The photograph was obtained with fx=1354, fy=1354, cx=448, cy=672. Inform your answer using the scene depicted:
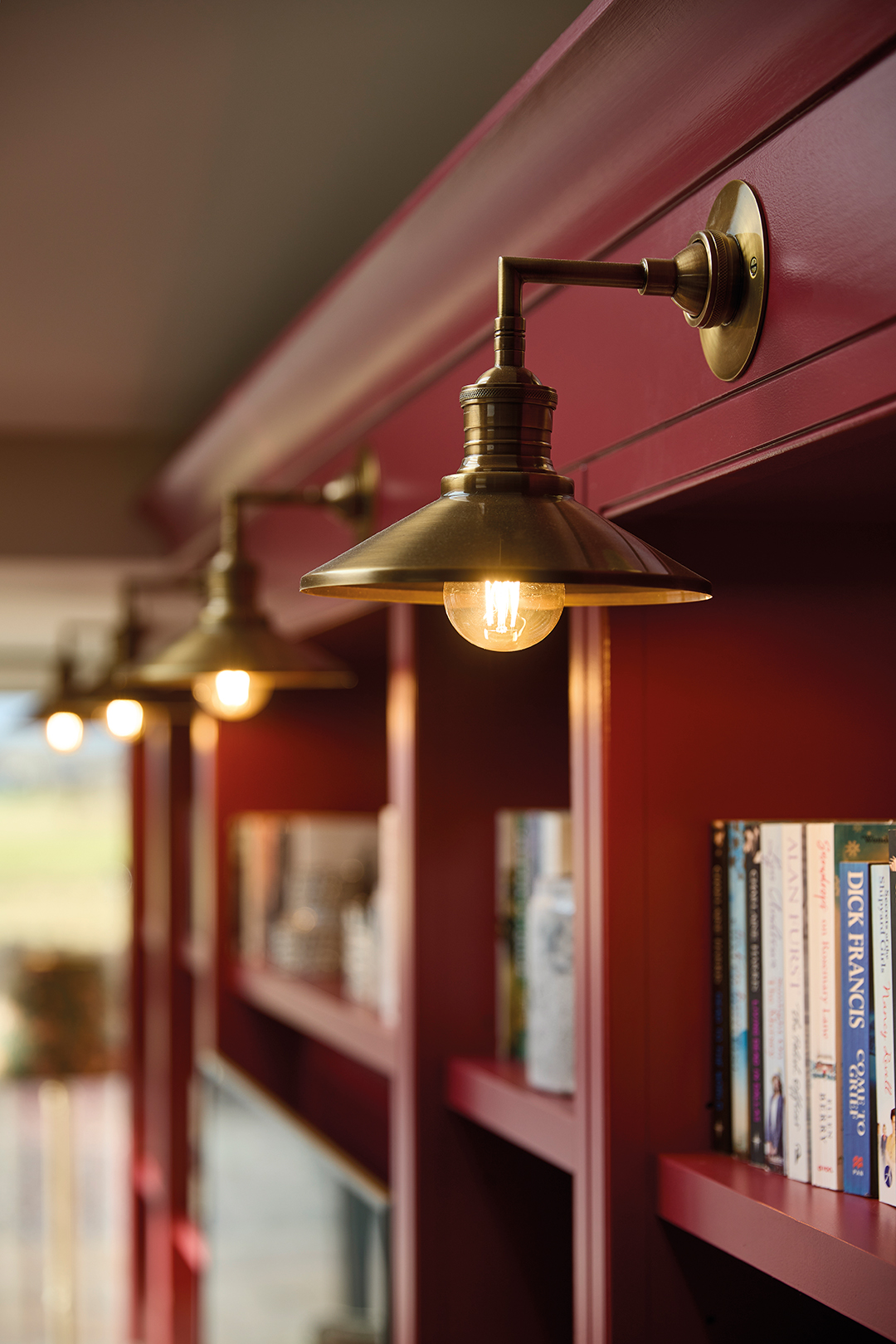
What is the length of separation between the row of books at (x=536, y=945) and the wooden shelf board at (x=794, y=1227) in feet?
0.98

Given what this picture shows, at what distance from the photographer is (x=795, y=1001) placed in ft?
4.03

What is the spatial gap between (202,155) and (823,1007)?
1.51 metres

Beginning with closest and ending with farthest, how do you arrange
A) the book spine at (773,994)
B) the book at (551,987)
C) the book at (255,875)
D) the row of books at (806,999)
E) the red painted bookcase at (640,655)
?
the red painted bookcase at (640,655)
the row of books at (806,999)
the book spine at (773,994)
the book at (551,987)
the book at (255,875)

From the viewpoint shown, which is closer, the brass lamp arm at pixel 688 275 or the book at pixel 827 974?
the brass lamp arm at pixel 688 275

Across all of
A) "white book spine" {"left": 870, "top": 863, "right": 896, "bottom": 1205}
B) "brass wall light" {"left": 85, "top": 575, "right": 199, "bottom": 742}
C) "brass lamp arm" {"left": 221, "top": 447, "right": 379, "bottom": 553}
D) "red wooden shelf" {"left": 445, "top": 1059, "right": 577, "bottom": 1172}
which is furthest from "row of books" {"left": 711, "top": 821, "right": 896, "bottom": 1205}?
"brass wall light" {"left": 85, "top": 575, "right": 199, "bottom": 742}

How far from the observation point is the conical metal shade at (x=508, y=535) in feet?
2.56

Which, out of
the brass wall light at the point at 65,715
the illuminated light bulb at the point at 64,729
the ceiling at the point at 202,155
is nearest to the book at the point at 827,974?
the ceiling at the point at 202,155

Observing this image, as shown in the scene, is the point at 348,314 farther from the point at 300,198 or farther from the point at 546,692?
the point at 546,692

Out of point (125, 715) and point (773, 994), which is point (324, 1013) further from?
point (773, 994)

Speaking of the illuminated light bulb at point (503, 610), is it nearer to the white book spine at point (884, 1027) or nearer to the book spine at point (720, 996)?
the white book spine at point (884, 1027)

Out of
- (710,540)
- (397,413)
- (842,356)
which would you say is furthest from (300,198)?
(842,356)

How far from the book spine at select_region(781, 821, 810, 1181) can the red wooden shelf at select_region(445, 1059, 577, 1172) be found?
0.94 ft

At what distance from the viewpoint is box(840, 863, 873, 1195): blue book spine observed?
1.14 metres

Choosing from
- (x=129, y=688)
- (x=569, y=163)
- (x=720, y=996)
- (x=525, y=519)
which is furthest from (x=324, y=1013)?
(x=525, y=519)
